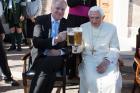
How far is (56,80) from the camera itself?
485 centimetres

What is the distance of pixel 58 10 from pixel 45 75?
855mm

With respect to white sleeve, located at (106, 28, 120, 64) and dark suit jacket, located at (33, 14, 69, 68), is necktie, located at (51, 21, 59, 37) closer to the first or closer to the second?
dark suit jacket, located at (33, 14, 69, 68)

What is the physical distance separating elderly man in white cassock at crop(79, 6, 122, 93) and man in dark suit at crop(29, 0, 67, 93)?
0.32 metres

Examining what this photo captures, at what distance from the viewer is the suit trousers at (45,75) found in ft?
15.3

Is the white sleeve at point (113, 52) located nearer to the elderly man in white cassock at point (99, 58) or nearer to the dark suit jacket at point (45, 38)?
the elderly man in white cassock at point (99, 58)

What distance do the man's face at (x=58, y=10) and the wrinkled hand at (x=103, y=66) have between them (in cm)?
80

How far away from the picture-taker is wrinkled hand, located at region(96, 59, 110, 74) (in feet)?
15.9

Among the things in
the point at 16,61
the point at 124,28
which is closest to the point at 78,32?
the point at 124,28

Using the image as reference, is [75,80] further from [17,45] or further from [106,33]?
[17,45]

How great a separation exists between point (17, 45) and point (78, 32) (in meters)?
4.71

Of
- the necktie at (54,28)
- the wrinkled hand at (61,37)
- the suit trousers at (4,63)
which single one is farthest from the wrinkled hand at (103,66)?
the suit trousers at (4,63)

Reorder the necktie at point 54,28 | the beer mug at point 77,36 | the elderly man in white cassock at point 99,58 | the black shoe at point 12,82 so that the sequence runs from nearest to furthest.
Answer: the beer mug at point 77,36 → the elderly man in white cassock at point 99,58 → the necktie at point 54,28 → the black shoe at point 12,82

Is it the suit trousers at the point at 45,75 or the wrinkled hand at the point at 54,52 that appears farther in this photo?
the wrinkled hand at the point at 54,52

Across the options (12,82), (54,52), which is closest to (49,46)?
(54,52)
